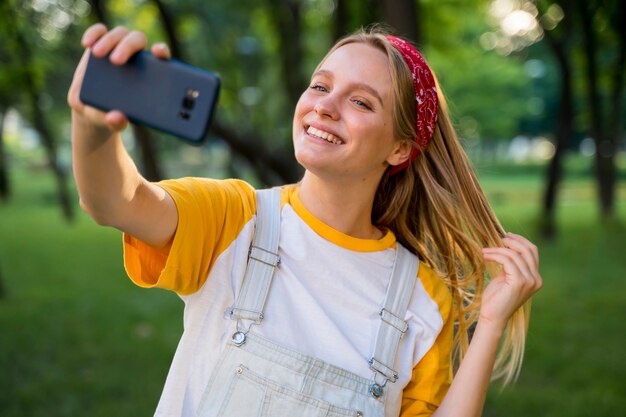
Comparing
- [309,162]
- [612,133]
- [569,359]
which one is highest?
[612,133]

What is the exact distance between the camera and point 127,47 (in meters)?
1.30

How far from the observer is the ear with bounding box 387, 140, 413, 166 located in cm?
229

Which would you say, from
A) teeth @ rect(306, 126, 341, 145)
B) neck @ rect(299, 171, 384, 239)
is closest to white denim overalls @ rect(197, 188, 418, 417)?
neck @ rect(299, 171, 384, 239)

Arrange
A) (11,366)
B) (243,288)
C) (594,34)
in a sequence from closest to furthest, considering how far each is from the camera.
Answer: (243,288)
(11,366)
(594,34)

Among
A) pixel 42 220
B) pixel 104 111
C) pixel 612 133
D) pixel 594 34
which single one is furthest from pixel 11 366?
pixel 42 220

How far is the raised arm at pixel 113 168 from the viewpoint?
130 centimetres

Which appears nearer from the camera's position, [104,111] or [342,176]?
[104,111]

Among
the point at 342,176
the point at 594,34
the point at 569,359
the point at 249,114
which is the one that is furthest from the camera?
the point at 249,114

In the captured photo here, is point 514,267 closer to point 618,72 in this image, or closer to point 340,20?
point 340,20

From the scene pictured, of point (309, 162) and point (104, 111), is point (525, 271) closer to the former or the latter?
point (309, 162)

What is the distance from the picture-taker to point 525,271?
7.13 ft

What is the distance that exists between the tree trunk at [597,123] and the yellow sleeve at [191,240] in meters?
9.64

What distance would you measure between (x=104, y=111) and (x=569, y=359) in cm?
590

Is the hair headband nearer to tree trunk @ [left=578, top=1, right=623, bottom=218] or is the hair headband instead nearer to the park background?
the park background
